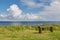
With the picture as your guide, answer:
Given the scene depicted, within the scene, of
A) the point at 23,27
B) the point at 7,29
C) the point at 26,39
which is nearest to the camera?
the point at 26,39

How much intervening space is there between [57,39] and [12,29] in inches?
361

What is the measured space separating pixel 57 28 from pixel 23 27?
475cm

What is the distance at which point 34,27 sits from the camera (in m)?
25.1

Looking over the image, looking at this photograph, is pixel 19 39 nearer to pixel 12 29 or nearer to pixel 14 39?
pixel 14 39

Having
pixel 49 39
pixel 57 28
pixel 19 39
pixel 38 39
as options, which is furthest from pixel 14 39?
pixel 57 28

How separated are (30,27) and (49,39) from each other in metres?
10.5

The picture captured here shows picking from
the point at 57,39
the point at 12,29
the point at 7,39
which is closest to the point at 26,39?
the point at 7,39

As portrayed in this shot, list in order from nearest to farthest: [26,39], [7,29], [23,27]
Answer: [26,39] → [7,29] → [23,27]

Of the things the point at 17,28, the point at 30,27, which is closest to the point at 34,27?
the point at 30,27

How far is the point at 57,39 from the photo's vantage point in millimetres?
14273

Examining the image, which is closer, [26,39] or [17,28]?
[26,39]

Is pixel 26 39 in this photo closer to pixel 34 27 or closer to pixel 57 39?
pixel 57 39

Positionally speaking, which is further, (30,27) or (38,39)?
(30,27)

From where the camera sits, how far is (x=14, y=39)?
47.4 ft
